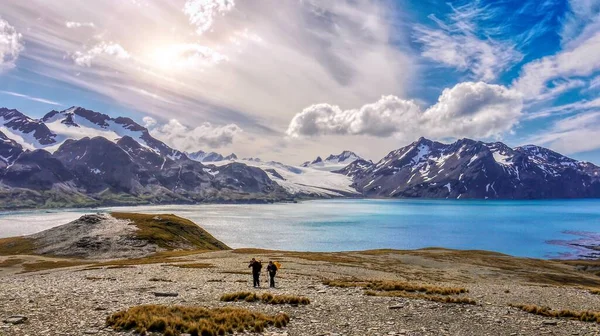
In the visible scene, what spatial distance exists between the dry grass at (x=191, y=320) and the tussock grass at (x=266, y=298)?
14.3 ft

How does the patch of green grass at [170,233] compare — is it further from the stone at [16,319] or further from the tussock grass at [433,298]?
the stone at [16,319]

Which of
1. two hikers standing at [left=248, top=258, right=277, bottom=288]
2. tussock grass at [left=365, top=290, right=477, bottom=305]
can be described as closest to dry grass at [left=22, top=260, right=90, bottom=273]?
two hikers standing at [left=248, top=258, right=277, bottom=288]

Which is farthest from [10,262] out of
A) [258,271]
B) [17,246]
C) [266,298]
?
[266,298]

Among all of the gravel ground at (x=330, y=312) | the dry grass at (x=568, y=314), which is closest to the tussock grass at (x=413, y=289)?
the gravel ground at (x=330, y=312)

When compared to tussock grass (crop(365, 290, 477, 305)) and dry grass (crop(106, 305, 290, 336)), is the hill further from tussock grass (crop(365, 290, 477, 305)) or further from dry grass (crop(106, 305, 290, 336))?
dry grass (crop(106, 305, 290, 336))

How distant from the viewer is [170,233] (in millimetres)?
110000

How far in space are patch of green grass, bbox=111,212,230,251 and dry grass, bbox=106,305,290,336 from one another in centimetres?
8079

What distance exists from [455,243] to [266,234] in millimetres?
82061

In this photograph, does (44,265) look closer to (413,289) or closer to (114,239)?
(114,239)

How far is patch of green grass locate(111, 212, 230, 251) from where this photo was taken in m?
101

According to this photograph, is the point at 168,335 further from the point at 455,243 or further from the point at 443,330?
the point at 455,243

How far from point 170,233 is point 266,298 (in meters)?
89.5

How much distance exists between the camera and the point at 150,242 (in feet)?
318

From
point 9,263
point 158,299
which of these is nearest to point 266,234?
point 9,263
